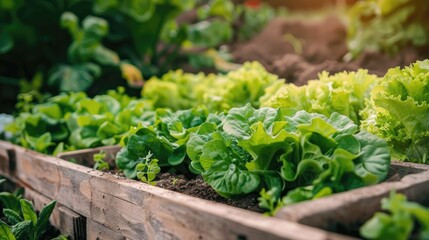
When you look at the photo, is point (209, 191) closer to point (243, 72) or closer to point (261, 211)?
point (261, 211)

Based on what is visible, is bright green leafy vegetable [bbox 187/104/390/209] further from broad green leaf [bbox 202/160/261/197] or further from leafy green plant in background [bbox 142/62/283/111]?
leafy green plant in background [bbox 142/62/283/111]

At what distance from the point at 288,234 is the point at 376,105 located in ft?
3.23

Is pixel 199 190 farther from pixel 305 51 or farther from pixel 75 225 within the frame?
pixel 305 51

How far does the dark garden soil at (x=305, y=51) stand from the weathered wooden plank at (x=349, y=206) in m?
1.96

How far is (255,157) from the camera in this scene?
1.86m

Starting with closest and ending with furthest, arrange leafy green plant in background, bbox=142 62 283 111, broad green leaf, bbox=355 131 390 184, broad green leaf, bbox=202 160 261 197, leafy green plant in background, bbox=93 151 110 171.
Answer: broad green leaf, bbox=355 131 390 184, broad green leaf, bbox=202 160 261 197, leafy green plant in background, bbox=93 151 110 171, leafy green plant in background, bbox=142 62 283 111

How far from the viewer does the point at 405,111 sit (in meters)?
1.97

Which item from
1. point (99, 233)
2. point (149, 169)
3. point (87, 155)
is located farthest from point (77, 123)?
point (149, 169)

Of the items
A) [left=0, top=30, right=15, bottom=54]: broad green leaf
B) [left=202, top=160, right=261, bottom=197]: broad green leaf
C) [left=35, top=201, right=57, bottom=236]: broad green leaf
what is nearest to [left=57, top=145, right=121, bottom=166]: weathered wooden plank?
[left=35, top=201, right=57, bottom=236]: broad green leaf

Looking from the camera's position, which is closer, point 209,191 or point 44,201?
point 209,191

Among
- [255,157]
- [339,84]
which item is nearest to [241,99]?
[339,84]

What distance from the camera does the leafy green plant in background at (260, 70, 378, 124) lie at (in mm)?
2379

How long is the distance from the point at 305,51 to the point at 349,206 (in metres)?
4.98

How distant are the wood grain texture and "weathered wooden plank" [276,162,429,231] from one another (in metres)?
0.07
